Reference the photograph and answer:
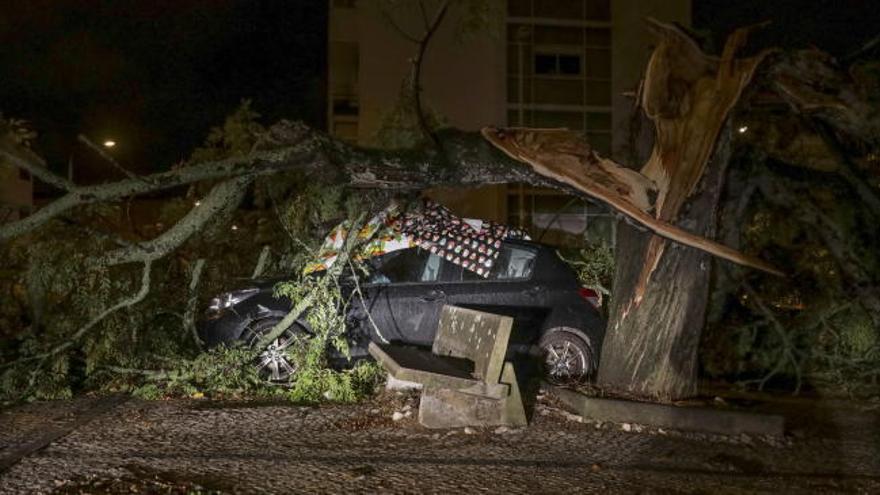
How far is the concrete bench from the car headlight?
2.38 metres

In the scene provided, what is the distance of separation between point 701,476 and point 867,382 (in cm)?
453

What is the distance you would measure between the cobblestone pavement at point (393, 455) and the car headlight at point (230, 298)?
1.54 meters

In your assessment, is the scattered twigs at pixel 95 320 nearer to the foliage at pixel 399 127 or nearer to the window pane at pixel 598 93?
the foliage at pixel 399 127

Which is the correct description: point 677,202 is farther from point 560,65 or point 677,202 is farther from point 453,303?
point 560,65

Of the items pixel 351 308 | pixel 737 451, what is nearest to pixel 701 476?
pixel 737 451

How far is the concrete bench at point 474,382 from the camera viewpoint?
687 cm

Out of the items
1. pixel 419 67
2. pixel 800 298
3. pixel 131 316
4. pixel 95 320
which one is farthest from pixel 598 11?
pixel 95 320

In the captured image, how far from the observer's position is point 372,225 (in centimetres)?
929

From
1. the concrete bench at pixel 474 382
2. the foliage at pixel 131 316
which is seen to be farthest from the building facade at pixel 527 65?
the concrete bench at pixel 474 382

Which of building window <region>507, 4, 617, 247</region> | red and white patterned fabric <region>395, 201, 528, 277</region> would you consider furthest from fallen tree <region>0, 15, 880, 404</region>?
building window <region>507, 4, 617, 247</region>

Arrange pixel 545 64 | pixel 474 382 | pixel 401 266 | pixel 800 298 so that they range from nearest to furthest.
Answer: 1. pixel 474 382
2. pixel 401 266
3. pixel 800 298
4. pixel 545 64

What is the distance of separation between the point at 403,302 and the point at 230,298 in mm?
1722

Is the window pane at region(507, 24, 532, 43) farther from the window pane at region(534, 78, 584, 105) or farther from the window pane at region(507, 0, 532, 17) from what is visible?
the window pane at region(534, 78, 584, 105)

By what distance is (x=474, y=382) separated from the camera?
6957 mm
